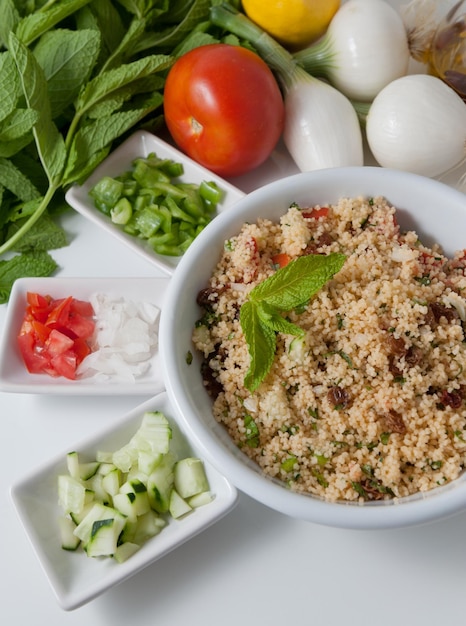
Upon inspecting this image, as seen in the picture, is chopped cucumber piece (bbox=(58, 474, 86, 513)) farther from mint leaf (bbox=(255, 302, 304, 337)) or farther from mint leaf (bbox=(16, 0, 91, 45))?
mint leaf (bbox=(16, 0, 91, 45))

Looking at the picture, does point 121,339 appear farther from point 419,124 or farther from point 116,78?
point 419,124

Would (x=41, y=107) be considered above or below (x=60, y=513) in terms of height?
above

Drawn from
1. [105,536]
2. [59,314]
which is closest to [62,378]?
[59,314]

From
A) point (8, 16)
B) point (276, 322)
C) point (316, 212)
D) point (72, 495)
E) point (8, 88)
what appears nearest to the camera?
point (276, 322)

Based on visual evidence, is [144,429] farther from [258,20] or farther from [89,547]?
[258,20]

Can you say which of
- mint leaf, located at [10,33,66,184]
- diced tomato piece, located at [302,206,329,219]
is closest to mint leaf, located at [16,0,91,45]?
mint leaf, located at [10,33,66,184]

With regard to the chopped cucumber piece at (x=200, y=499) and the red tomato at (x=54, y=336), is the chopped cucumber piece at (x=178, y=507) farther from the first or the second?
the red tomato at (x=54, y=336)
